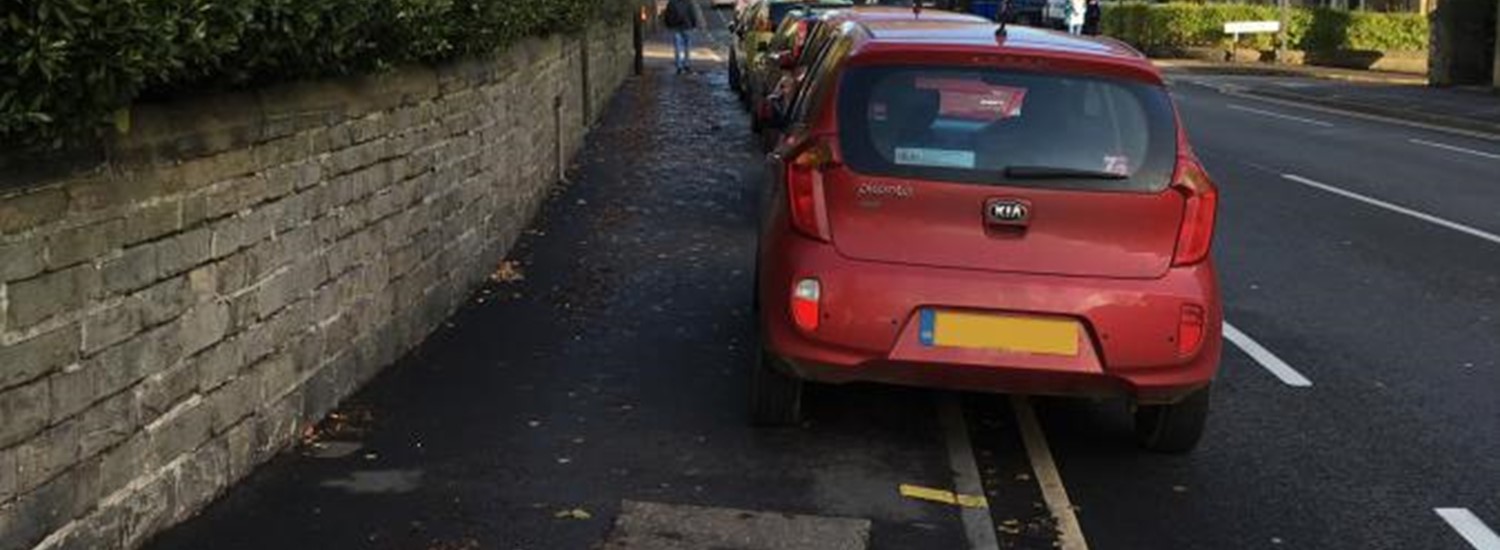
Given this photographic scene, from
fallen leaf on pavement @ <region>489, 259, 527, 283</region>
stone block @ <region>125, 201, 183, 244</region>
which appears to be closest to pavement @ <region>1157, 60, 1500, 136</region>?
Answer: fallen leaf on pavement @ <region>489, 259, 527, 283</region>

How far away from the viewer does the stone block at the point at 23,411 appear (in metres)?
3.65

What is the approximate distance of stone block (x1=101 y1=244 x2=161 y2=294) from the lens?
407 cm

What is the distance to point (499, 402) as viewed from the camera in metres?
6.17

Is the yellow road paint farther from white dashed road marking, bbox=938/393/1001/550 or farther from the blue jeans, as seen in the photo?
the blue jeans

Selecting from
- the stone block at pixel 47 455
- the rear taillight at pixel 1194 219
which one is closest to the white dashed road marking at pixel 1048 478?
the rear taillight at pixel 1194 219

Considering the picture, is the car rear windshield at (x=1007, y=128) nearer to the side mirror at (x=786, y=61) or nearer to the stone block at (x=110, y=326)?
the stone block at (x=110, y=326)

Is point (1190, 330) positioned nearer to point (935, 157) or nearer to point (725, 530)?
point (935, 157)

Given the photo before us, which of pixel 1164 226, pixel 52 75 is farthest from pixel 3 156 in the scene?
pixel 1164 226

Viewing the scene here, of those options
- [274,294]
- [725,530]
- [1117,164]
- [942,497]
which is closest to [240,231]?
[274,294]

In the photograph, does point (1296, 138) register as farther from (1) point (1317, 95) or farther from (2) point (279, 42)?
(2) point (279, 42)

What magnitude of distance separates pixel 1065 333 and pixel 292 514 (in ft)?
8.54

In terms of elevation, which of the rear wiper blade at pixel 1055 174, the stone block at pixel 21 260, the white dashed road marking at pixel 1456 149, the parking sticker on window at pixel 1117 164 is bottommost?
the white dashed road marking at pixel 1456 149

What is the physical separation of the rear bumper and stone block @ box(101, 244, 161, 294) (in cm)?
212

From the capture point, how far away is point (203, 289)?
4645mm
